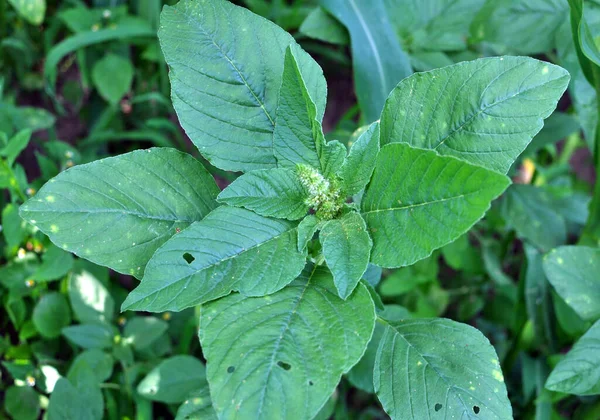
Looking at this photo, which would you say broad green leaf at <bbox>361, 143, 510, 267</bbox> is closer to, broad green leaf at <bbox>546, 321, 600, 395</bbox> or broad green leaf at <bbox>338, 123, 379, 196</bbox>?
broad green leaf at <bbox>338, 123, 379, 196</bbox>

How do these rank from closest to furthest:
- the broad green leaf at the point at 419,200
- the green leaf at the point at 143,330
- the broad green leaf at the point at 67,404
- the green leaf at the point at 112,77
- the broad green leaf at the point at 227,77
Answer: the broad green leaf at the point at 419,200
the broad green leaf at the point at 227,77
the broad green leaf at the point at 67,404
the green leaf at the point at 143,330
the green leaf at the point at 112,77

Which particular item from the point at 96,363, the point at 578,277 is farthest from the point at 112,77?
the point at 578,277

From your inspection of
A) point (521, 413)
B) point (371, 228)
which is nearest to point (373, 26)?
point (371, 228)

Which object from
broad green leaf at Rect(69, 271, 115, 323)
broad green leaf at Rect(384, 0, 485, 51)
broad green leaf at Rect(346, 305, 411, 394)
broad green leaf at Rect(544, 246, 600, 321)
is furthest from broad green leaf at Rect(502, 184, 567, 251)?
broad green leaf at Rect(69, 271, 115, 323)

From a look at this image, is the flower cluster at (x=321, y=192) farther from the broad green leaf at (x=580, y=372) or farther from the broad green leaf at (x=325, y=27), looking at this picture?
the broad green leaf at (x=325, y=27)

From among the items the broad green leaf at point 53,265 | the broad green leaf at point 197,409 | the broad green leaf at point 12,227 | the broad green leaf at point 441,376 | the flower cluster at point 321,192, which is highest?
the flower cluster at point 321,192

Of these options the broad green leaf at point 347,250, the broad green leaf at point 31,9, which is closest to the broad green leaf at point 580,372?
the broad green leaf at point 347,250

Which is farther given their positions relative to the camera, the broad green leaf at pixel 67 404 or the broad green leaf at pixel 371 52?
the broad green leaf at pixel 371 52

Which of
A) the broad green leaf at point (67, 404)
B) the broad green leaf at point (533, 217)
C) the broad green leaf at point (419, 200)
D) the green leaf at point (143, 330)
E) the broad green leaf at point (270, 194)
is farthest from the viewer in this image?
the broad green leaf at point (533, 217)
